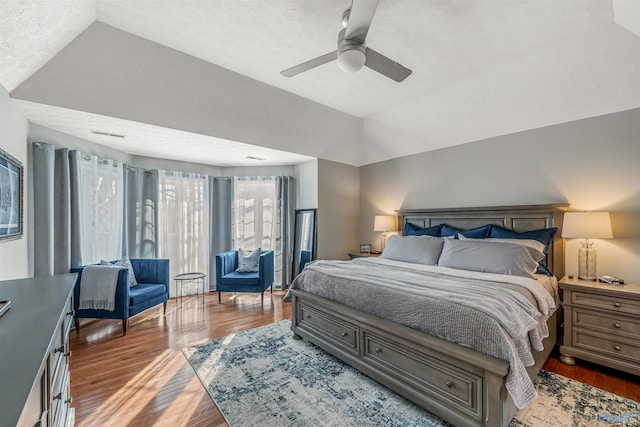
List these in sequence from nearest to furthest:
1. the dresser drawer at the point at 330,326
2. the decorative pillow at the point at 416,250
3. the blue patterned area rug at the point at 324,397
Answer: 1. the blue patterned area rug at the point at 324,397
2. the dresser drawer at the point at 330,326
3. the decorative pillow at the point at 416,250

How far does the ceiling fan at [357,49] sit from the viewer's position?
1.72m

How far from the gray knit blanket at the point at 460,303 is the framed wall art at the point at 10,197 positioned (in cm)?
251

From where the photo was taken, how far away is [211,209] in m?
5.22

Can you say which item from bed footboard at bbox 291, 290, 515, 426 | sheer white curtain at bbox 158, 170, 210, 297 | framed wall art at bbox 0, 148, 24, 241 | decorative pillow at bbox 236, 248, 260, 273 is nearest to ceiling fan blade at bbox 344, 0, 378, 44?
bed footboard at bbox 291, 290, 515, 426

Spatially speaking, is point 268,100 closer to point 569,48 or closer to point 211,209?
point 211,209

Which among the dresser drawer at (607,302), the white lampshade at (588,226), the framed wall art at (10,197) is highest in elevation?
the framed wall art at (10,197)

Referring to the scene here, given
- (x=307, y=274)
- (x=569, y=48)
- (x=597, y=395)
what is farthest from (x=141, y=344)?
(x=569, y=48)

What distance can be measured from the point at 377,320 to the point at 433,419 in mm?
718

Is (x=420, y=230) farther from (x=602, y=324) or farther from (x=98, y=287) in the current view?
(x=98, y=287)

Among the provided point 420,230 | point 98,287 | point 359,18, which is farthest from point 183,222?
point 359,18

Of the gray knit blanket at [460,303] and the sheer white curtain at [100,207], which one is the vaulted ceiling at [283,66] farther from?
the gray knit blanket at [460,303]

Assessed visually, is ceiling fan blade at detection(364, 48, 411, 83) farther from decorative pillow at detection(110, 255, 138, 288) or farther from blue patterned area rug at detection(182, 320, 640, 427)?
decorative pillow at detection(110, 255, 138, 288)

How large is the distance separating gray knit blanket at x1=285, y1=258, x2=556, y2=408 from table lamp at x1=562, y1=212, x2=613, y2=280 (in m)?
0.58

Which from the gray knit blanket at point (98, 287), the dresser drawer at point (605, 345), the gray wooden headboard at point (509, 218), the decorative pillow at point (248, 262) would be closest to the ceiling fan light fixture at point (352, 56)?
the gray wooden headboard at point (509, 218)
